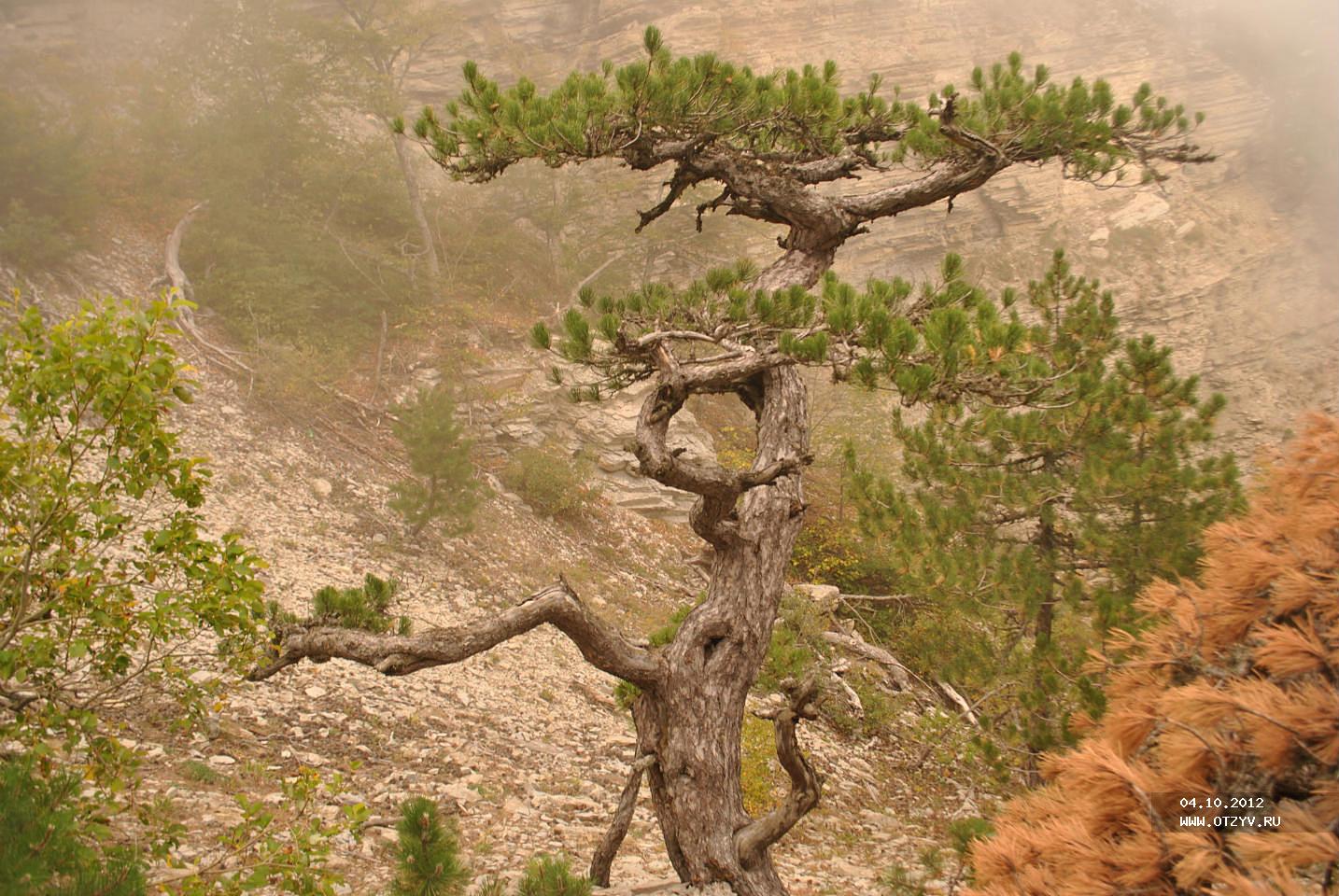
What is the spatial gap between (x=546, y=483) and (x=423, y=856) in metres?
9.67

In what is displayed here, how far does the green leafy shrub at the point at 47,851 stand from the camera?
2071 mm

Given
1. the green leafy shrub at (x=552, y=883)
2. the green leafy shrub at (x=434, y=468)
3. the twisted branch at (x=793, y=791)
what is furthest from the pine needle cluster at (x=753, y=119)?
the green leafy shrub at (x=434, y=468)

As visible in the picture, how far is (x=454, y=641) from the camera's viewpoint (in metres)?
3.14

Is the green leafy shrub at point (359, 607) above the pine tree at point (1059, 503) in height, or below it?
above

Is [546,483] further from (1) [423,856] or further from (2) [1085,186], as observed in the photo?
(2) [1085,186]

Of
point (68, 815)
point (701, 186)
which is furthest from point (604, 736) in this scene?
point (701, 186)

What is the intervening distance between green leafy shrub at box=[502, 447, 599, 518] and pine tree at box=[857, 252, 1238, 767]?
22.9 feet

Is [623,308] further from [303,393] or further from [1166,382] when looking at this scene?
[303,393]

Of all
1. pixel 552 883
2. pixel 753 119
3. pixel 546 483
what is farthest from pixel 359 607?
pixel 546 483

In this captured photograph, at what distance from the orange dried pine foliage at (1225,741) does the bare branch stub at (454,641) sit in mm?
1832

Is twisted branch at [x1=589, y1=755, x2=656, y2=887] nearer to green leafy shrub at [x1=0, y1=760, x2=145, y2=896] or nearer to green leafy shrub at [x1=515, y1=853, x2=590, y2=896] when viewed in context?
green leafy shrub at [x1=515, y1=853, x2=590, y2=896]

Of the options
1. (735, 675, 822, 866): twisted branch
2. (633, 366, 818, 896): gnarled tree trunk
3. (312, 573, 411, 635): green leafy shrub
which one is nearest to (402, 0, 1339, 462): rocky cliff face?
(633, 366, 818, 896): gnarled tree trunk

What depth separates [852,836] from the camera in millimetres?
6570

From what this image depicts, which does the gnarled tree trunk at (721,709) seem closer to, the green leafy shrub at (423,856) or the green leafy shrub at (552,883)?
the green leafy shrub at (552,883)
